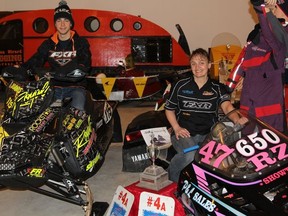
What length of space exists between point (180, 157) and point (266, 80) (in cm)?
82

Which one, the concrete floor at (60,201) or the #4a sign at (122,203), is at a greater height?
the #4a sign at (122,203)

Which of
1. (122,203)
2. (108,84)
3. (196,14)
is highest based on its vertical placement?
(196,14)

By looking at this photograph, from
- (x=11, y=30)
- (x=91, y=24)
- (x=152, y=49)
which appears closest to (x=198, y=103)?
(x=152, y=49)

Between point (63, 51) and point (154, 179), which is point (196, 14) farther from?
point (154, 179)

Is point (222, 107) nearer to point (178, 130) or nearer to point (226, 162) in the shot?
point (178, 130)

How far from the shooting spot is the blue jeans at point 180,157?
2.87 m

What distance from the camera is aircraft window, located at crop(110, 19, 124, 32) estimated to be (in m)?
7.39

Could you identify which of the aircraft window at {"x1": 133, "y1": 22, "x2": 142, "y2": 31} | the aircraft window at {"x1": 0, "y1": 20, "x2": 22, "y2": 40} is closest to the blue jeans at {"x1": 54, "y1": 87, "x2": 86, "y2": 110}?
the aircraft window at {"x1": 133, "y1": 22, "x2": 142, "y2": 31}

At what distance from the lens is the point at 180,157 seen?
2904 millimetres

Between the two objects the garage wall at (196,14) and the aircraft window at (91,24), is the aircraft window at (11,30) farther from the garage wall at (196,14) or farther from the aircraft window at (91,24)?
the garage wall at (196,14)

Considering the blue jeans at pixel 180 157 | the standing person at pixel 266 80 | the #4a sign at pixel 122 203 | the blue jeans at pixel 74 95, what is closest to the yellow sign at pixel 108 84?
the blue jeans at pixel 74 95

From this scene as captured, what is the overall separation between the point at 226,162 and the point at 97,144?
5.05ft

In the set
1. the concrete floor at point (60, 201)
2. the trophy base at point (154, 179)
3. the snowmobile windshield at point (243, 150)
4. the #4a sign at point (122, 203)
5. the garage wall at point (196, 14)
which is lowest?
the concrete floor at point (60, 201)

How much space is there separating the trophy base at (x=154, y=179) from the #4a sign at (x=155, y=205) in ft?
0.23
